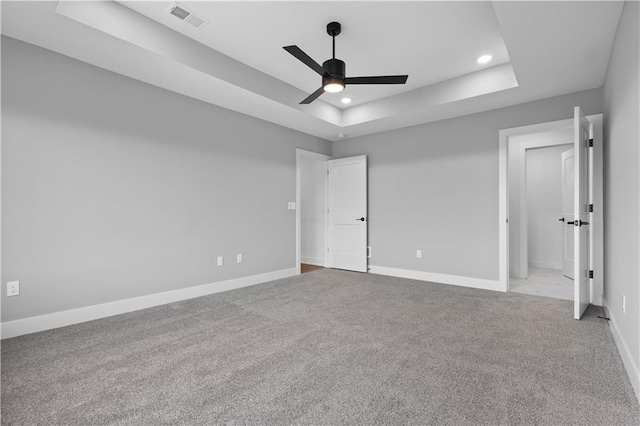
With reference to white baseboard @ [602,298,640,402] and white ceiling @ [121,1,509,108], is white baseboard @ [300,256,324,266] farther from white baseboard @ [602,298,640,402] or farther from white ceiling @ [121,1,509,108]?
white baseboard @ [602,298,640,402]

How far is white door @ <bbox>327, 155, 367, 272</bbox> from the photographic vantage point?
5.25 meters

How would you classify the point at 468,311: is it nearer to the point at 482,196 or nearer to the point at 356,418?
the point at 482,196

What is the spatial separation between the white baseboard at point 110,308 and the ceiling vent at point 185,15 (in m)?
2.76

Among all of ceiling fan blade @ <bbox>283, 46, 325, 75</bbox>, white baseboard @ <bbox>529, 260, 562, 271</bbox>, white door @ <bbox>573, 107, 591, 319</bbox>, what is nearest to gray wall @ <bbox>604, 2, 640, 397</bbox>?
white door @ <bbox>573, 107, 591, 319</bbox>

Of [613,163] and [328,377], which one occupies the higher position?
[613,163]

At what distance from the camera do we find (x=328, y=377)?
72.2 inches

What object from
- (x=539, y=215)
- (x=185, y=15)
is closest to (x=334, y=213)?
(x=185, y=15)

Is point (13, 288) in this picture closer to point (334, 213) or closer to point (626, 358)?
point (334, 213)

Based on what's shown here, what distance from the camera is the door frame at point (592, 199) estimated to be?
313 centimetres

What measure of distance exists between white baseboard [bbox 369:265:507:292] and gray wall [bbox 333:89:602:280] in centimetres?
7

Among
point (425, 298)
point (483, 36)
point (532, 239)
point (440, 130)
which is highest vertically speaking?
point (483, 36)

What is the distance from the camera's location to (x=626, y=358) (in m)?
1.94

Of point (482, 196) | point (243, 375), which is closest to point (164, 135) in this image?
point (243, 375)

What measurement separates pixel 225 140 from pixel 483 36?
10.4ft
